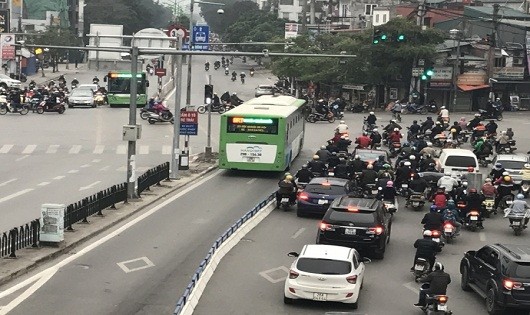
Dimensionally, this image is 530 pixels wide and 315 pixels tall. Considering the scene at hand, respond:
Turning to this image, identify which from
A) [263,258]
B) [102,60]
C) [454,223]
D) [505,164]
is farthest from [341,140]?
[102,60]

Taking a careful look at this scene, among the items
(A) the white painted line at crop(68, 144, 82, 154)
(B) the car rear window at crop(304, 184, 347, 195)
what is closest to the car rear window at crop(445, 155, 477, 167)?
(B) the car rear window at crop(304, 184, 347, 195)

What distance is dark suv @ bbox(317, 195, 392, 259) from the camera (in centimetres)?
2688

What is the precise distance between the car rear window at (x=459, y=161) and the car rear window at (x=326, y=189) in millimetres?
9159

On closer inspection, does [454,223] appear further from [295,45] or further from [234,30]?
[234,30]

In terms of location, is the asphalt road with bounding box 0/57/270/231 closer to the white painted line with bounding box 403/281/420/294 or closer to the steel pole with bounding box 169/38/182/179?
the steel pole with bounding box 169/38/182/179

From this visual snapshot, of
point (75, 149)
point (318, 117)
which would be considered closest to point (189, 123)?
point (75, 149)

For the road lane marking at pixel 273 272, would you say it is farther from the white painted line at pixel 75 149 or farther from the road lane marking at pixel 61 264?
the white painted line at pixel 75 149

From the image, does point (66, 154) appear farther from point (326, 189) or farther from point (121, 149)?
point (326, 189)

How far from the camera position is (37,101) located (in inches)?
2852

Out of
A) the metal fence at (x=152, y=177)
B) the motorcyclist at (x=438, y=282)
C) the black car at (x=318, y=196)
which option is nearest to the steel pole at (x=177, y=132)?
the metal fence at (x=152, y=177)

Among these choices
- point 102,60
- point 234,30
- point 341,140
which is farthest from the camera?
point 234,30

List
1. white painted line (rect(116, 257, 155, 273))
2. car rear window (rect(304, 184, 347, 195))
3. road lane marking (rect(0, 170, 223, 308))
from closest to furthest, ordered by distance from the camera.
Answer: road lane marking (rect(0, 170, 223, 308))
white painted line (rect(116, 257, 155, 273))
car rear window (rect(304, 184, 347, 195))

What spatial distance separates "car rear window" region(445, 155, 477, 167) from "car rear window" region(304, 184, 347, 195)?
9.16 m

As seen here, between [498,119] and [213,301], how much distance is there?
177 ft
